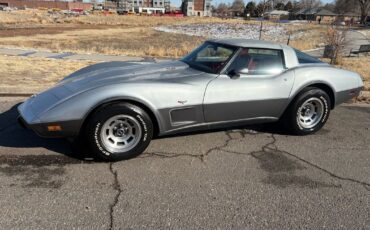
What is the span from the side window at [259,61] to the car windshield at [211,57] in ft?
0.47

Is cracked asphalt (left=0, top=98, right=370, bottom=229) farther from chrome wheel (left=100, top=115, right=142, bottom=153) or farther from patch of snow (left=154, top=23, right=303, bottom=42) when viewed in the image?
patch of snow (left=154, top=23, right=303, bottom=42)

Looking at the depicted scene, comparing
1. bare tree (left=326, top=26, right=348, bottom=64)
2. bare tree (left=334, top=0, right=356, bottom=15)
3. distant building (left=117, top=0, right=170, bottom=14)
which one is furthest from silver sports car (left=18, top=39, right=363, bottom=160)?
distant building (left=117, top=0, right=170, bottom=14)

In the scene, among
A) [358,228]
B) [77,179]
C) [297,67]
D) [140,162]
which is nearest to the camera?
[358,228]

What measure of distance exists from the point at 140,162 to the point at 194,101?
0.97 metres

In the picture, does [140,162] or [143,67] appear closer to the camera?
[140,162]

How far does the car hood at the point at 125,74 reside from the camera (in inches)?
161

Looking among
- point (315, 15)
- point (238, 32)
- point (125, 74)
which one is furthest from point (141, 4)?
point (125, 74)

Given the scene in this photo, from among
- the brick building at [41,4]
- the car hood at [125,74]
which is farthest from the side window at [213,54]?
the brick building at [41,4]

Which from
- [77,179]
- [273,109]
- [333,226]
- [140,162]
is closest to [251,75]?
[273,109]

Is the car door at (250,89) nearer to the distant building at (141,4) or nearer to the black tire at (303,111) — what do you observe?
the black tire at (303,111)

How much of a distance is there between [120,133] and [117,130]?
0.17 feet

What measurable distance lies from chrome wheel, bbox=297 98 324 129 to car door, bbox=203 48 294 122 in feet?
1.47

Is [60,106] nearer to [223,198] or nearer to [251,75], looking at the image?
[223,198]

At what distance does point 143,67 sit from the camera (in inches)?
185
